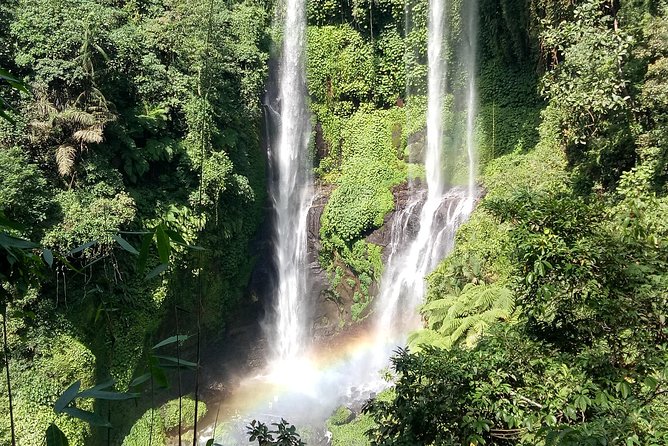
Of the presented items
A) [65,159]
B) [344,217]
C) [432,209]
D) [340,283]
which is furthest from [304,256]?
[65,159]

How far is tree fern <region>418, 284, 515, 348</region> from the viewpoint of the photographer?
8156 mm

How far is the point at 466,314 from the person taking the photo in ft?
28.9

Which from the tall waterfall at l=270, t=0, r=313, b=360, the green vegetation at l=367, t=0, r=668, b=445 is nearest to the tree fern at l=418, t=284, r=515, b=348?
the green vegetation at l=367, t=0, r=668, b=445

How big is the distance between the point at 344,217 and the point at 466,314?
7.33 meters

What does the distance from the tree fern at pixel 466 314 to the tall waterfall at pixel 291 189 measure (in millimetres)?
6746

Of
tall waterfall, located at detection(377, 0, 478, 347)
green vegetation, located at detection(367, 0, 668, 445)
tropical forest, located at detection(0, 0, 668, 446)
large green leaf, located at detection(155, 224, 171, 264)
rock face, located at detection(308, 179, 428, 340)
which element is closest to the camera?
large green leaf, located at detection(155, 224, 171, 264)

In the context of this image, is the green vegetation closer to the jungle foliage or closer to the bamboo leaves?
the bamboo leaves

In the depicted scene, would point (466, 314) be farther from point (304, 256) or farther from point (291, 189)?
point (291, 189)

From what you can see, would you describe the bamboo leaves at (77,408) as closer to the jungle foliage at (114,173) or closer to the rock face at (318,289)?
the jungle foliage at (114,173)

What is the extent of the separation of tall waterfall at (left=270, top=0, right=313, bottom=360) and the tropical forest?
8 centimetres

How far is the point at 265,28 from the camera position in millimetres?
17547

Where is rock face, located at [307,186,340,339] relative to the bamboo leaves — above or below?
below

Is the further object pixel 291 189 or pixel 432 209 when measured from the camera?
pixel 291 189

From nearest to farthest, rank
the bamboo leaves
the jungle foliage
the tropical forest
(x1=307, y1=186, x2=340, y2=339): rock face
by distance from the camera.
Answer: the bamboo leaves → the tropical forest → the jungle foliage → (x1=307, y1=186, x2=340, y2=339): rock face
